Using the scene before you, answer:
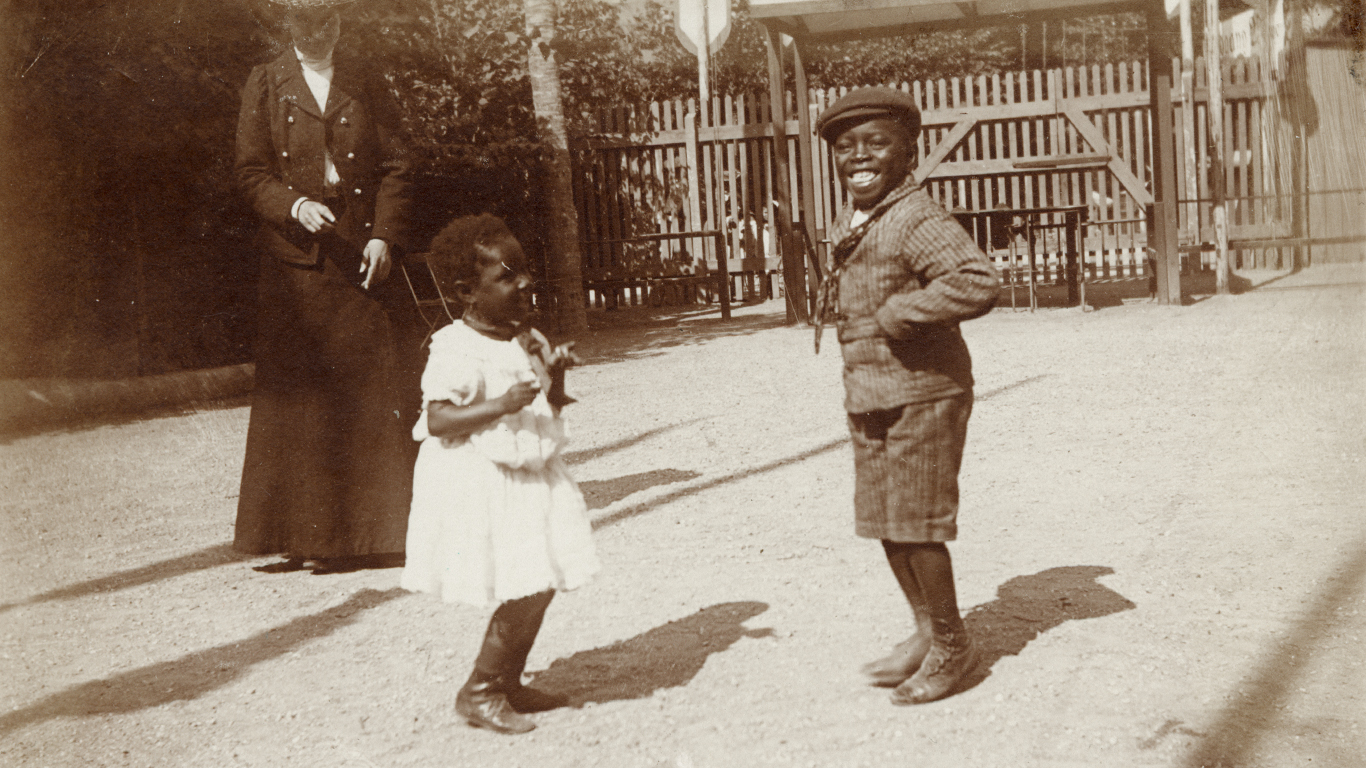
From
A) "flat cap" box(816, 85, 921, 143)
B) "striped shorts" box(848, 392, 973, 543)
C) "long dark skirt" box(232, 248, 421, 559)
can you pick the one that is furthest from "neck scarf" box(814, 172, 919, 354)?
"long dark skirt" box(232, 248, 421, 559)

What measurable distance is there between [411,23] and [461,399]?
8.02 meters

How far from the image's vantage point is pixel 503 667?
318cm

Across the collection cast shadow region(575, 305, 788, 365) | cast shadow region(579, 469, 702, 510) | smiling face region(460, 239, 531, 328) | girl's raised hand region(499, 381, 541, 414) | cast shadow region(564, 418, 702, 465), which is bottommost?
cast shadow region(579, 469, 702, 510)

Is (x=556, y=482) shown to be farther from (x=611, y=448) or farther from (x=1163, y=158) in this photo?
(x=1163, y=158)

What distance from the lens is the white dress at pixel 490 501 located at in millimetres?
3027

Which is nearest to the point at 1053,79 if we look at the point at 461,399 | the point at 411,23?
the point at 411,23

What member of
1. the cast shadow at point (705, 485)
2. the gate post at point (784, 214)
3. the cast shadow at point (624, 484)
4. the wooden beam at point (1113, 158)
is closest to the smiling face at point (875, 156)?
the cast shadow at point (705, 485)

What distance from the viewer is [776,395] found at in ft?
28.1

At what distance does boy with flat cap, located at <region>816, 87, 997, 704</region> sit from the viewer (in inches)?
124

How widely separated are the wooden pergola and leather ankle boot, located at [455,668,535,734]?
873 centimetres

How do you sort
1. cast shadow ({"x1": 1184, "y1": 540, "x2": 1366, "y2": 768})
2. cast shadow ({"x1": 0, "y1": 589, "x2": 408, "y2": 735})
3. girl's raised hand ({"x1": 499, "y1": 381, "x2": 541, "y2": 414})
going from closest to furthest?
cast shadow ({"x1": 1184, "y1": 540, "x2": 1366, "y2": 768}) < girl's raised hand ({"x1": 499, "y1": 381, "x2": 541, "y2": 414}) < cast shadow ({"x1": 0, "y1": 589, "x2": 408, "y2": 735})

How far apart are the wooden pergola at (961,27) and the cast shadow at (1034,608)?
7.66 meters

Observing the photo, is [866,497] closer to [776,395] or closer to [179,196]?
[776,395]

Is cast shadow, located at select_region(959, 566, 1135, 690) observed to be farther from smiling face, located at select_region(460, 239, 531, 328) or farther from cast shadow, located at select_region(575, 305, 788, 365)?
cast shadow, located at select_region(575, 305, 788, 365)
